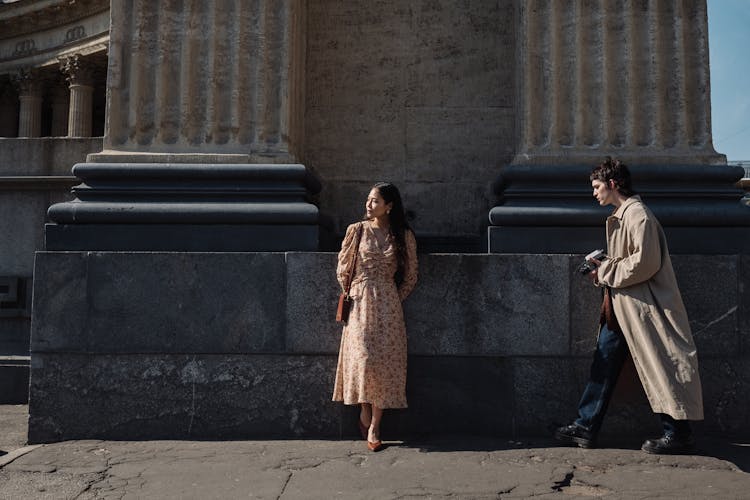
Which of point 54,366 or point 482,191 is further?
point 482,191

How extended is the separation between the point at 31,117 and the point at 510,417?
40.6 metres

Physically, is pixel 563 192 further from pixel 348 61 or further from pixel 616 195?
pixel 348 61

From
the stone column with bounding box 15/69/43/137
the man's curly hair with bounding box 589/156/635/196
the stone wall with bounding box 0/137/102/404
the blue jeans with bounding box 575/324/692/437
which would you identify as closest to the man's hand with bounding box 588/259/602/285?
the blue jeans with bounding box 575/324/692/437

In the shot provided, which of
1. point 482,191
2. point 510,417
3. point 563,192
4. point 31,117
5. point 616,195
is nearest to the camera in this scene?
point 616,195

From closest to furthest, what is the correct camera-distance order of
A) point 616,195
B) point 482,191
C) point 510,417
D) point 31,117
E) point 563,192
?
1. point 616,195
2. point 510,417
3. point 563,192
4. point 482,191
5. point 31,117

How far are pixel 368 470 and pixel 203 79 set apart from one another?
12.3ft

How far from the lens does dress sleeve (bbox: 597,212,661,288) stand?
5.28 meters

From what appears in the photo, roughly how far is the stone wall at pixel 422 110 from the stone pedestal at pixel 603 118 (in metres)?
0.85

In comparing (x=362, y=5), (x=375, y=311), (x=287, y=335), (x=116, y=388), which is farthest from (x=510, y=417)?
(x=362, y=5)

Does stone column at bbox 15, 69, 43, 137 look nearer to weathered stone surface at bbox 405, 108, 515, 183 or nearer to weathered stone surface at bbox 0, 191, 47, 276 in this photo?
weathered stone surface at bbox 0, 191, 47, 276

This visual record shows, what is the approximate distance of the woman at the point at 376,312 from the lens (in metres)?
5.63

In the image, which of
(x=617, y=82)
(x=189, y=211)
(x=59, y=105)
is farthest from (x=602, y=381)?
(x=59, y=105)

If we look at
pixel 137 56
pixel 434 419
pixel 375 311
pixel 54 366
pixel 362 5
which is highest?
pixel 362 5

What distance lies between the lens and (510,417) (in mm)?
5996
